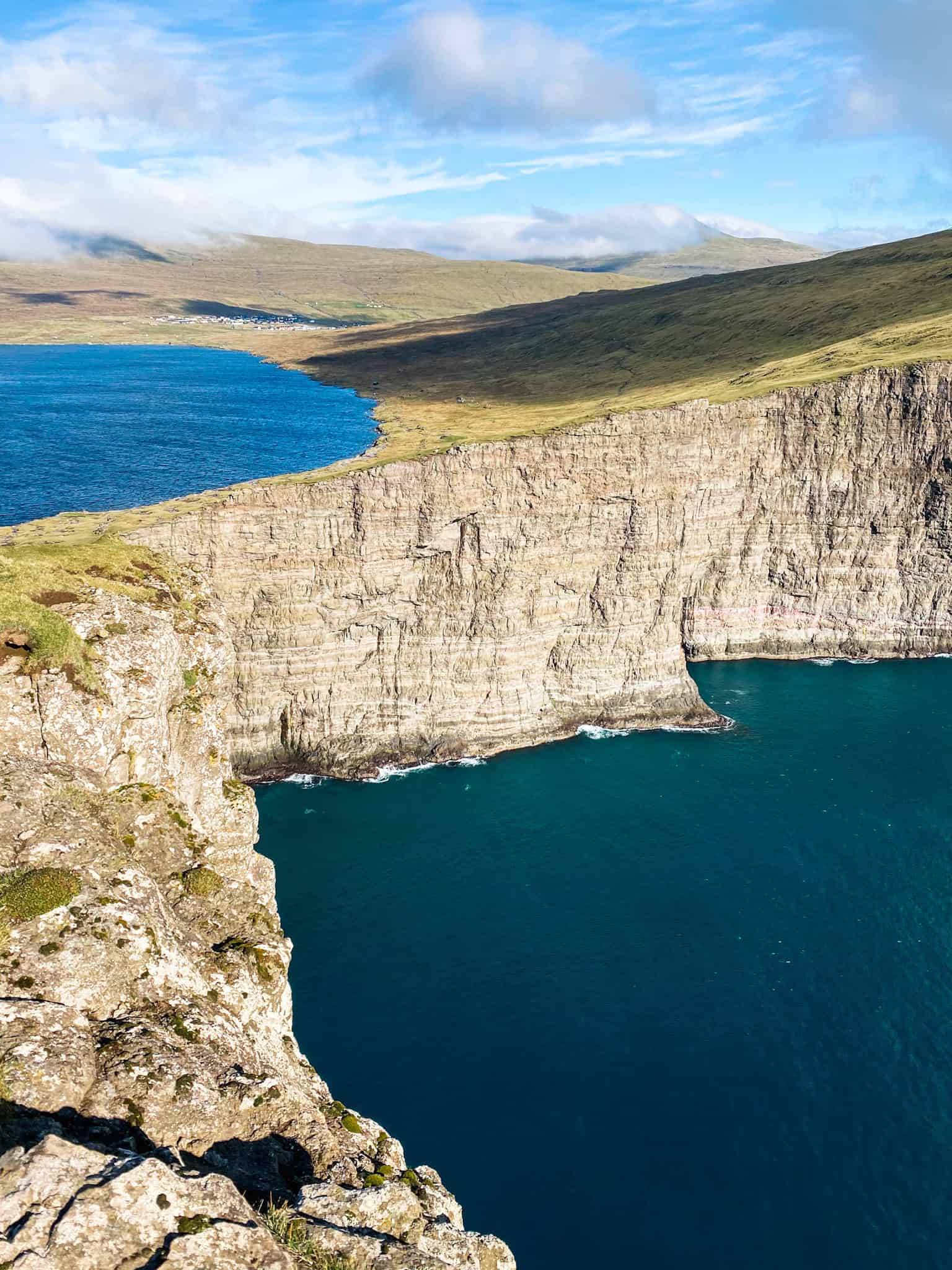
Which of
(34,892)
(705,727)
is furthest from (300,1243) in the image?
(705,727)

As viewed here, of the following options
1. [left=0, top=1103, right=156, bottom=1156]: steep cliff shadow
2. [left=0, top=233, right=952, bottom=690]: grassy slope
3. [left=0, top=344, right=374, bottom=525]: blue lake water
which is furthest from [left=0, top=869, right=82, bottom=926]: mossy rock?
[left=0, top=344, right=374, bottom=525]: blue lake water

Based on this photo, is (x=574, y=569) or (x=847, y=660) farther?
(x=847, y=660)

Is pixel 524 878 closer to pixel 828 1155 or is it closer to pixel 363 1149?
pixel 828 1155

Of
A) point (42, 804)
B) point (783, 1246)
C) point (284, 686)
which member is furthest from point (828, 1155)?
point (284, 686)

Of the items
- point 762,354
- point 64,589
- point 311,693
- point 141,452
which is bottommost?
point 311,693

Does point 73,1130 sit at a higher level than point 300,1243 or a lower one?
higher

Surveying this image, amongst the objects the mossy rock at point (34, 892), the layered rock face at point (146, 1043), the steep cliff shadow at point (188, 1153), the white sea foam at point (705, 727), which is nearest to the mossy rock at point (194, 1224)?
the layered rock face at point (146, 1043)

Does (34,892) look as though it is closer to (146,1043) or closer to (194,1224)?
(146,1043)
